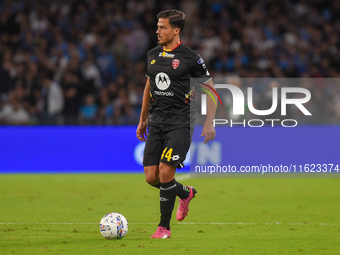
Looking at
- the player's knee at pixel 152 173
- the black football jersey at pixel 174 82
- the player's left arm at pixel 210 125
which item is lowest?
the player's knee at pixel 152 173

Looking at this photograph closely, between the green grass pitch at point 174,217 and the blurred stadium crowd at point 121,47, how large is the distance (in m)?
2.28

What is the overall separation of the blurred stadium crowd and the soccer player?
7917mm

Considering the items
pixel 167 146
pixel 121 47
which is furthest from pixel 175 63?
pixel 121 47

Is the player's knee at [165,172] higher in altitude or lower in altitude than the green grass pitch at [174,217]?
higher

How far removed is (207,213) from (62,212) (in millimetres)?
2028

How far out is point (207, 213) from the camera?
9.72 metres

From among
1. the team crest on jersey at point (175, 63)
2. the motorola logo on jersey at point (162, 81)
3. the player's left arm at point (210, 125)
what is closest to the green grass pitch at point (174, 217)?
the player's left arm at point (210, 125)

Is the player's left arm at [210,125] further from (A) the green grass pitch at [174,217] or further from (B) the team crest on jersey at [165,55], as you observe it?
(A) the green grass pitch at [174,217]

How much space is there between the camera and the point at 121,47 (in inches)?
721

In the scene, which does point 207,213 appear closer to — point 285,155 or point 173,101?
point 173,101

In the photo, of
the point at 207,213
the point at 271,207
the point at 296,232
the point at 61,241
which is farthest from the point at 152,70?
the point at 271,207

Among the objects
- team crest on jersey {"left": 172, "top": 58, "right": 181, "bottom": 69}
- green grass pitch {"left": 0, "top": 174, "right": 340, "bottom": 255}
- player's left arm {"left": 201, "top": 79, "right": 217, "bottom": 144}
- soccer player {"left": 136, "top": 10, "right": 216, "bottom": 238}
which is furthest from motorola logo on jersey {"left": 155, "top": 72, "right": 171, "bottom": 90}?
green grass pitch {"left": 0, "top": 174, "right": 340, "bottom": 255}

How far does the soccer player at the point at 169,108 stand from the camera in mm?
7121

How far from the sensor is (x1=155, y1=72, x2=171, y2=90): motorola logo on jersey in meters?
7.17
